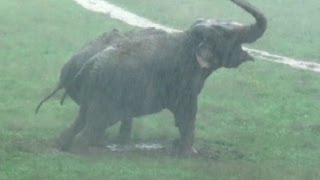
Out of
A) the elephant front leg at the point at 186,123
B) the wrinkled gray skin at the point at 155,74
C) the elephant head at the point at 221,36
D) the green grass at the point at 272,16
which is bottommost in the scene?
the green grass at the point at 272,16

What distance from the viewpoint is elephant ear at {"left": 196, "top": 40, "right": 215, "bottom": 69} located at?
14.3 meters

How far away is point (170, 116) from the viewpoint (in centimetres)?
1694

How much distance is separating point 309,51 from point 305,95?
17.7 feet

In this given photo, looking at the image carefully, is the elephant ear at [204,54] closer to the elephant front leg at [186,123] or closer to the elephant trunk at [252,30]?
the elephant trunk at [252,30]

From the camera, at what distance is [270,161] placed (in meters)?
14.2

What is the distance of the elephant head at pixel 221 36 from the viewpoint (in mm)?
14305

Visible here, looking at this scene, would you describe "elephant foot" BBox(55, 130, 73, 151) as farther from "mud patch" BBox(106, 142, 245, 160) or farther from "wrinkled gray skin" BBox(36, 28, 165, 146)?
"mud patch" BBox(106, 142, 245, 160)

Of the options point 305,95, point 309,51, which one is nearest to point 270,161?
point 305,95

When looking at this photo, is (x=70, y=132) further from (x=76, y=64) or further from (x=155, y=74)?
(x=155, y=74)

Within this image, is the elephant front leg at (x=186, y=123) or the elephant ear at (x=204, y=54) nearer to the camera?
the elephant ear at (x=204, y=54)

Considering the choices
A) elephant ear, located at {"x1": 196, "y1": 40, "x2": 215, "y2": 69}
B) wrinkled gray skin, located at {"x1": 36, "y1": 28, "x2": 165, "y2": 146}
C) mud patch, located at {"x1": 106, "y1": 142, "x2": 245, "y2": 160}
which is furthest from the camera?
mud patch, located at {"x1": 106, "y1": 142, "x2": 245, "y2": 160}

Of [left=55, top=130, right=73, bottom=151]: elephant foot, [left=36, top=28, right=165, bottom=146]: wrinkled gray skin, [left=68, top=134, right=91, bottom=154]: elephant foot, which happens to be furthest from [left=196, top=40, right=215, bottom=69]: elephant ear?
[left=55, top=130, right=73, bottom=151]: elephant foot

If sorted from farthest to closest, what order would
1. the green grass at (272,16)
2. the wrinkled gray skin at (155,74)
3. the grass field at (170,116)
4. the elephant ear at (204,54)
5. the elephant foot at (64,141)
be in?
the green grass at (272,16) → the elephant ear at (204,54) → the elephant foot at (64,141) → the wrinkled gray skin at (155,74) → the grass field at (170,116)

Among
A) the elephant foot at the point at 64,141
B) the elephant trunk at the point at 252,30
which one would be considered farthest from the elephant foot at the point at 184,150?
the elephant trunk at the point at 252,30
